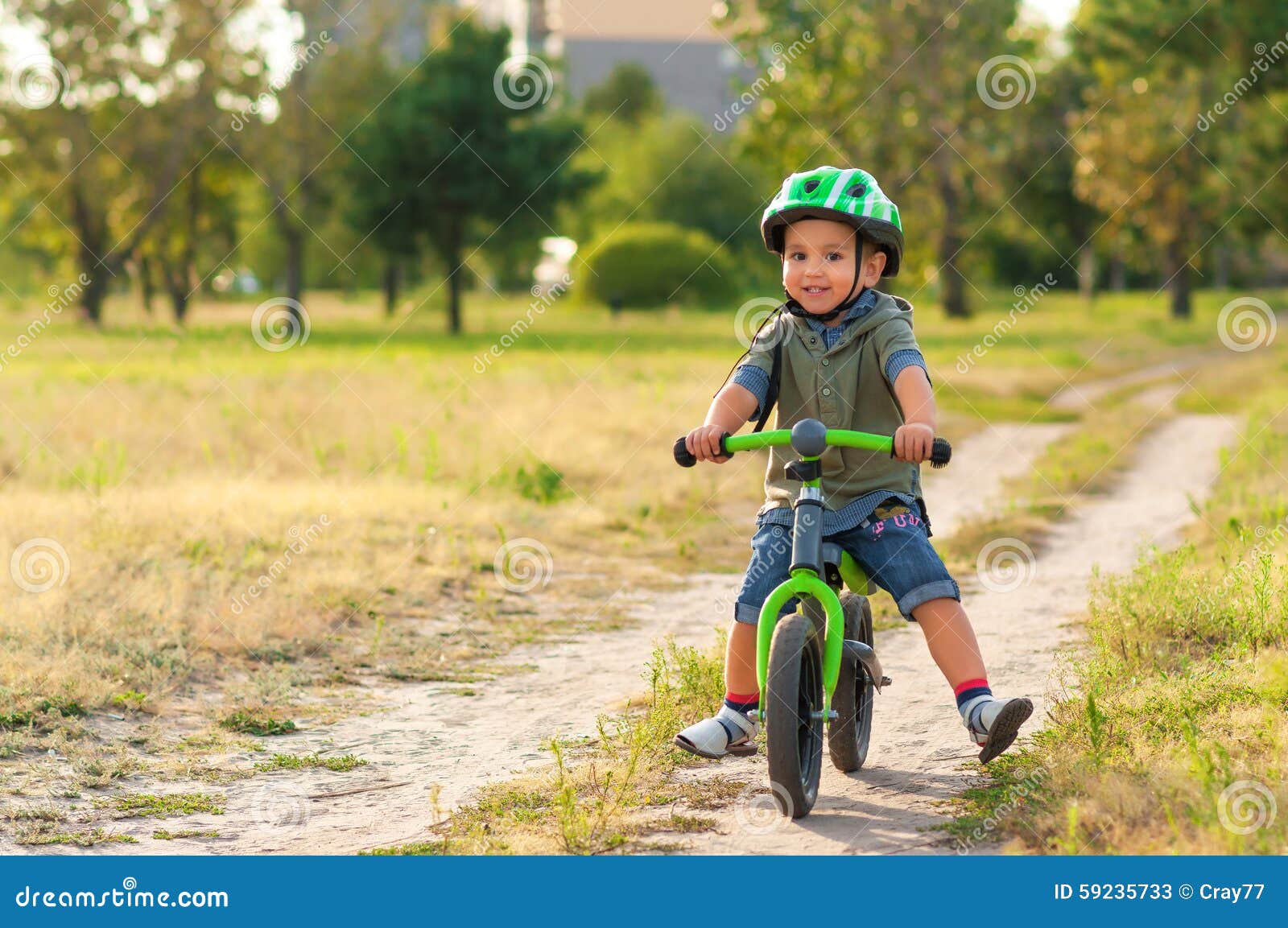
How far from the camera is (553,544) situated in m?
9.69

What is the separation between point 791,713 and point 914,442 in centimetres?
82

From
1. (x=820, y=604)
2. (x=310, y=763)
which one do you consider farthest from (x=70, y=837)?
(x=820, y=604)

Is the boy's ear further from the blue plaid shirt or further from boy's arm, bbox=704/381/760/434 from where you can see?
boy's arm, bbox=704/381/760/434

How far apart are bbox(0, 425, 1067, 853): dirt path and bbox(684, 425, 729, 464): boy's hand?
4.11 ft

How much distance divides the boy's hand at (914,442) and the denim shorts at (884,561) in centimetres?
41

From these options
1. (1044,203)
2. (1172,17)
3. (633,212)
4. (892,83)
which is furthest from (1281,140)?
(633,212)

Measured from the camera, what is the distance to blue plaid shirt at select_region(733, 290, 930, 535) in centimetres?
443

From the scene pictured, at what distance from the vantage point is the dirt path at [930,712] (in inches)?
164

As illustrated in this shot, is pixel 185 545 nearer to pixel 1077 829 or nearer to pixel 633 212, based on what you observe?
pixel 1077 829

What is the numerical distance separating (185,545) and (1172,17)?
28.7 metres

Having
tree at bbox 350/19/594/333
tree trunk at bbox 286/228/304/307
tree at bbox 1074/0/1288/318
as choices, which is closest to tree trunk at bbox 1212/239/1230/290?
tree at bbox 1074/0/1288/318

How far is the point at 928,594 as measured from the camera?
440 cm

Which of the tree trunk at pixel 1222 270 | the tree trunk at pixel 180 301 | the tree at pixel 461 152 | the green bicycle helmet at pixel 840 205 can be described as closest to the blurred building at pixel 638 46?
the tree trunk at pixel 1222 270

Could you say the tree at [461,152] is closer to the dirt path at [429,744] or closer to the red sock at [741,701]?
the dirt path at [429,744]
